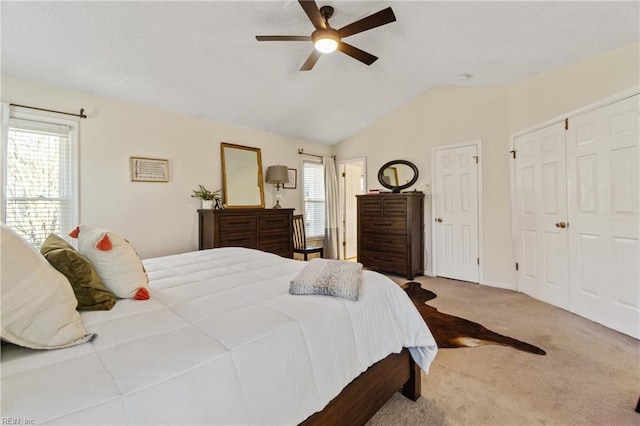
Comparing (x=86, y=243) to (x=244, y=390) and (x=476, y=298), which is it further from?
(x=476, y=298)

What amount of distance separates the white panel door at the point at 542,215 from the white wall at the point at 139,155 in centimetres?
396

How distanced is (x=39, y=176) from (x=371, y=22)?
3.36 metres

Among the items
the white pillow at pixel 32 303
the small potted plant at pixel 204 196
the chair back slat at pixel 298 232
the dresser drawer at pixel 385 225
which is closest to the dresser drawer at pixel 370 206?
the dresser drawer at pixel 385 225

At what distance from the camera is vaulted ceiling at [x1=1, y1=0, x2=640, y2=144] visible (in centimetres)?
220

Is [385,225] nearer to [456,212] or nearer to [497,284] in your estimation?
[456,212]

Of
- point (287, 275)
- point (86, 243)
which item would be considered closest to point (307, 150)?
point (287, 275)

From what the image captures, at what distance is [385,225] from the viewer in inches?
175

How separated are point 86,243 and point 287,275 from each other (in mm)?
1017

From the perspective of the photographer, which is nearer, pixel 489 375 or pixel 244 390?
pixel 244 390

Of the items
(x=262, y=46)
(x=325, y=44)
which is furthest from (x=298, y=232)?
(x=325, y=44)

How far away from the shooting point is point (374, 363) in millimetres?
1334

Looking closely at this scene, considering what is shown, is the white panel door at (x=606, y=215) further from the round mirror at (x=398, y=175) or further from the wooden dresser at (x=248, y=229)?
the wooden dresser at (x=248, y=229)

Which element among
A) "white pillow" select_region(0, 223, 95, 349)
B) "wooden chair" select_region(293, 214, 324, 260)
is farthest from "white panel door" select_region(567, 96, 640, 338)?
"white pillow" select_region(0, 223, 95, 349)

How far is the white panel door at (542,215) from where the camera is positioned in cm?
304
